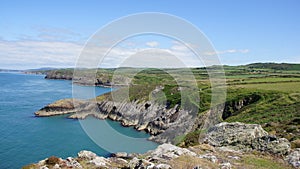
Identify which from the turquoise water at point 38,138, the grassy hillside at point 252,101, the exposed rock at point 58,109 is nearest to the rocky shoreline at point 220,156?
the grassy hillside at point 252,101

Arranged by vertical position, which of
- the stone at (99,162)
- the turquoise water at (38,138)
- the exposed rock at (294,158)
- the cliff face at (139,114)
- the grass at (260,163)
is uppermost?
the exposed rock at (294,158)

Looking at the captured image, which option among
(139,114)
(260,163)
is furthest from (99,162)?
(139,114)

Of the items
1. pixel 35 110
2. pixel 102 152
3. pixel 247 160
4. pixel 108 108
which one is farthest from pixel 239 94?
pixel 35 110

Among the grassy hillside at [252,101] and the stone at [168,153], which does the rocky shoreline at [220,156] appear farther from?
the grassy hillside at [252,101]

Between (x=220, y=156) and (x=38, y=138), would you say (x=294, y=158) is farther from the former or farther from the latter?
(x=38, y=138)

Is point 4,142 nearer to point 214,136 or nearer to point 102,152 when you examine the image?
point 102,152
